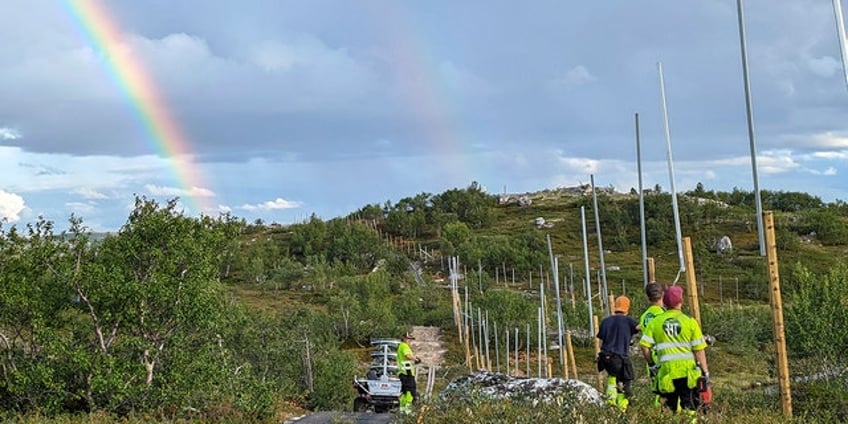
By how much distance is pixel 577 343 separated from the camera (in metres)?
66.3

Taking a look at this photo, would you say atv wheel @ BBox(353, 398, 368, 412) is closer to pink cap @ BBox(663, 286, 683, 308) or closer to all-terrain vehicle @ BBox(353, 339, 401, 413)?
all-terrain vehicle @ BBox(353, 339, 401, 413)

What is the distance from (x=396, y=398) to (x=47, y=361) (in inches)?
345

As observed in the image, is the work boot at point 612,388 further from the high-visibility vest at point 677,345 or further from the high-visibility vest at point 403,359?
the high-visibility vest at point 403,359

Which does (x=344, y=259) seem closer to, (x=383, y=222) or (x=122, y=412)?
(x=383, y=222)

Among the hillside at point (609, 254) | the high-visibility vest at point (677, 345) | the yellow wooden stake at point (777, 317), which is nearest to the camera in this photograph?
the high-visibility vest at point (677, 345)

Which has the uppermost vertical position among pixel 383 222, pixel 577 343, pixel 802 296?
pixel 383 222

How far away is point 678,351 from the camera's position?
955 cm

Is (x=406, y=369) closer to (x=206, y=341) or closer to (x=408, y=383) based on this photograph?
(x=408, y=383)

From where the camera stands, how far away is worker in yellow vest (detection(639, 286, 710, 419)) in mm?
9500

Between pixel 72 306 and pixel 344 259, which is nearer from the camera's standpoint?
pixel 72 306

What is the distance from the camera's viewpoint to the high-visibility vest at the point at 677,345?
9500 millimetres

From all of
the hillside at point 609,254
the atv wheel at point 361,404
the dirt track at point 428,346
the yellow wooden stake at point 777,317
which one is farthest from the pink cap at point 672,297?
the dirt track at point 428,346

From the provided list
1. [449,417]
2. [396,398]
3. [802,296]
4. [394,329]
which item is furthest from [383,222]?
[449,417]

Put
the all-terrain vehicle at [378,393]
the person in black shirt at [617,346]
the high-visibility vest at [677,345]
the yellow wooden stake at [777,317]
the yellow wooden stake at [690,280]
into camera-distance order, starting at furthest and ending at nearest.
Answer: the all-terrain vehicle at [378,393], the yellow wooden stake at [690,280], the person in black shirt at [617,346], the yellow wooden stake at [777,317], the high-visibility vest at [677,345]
